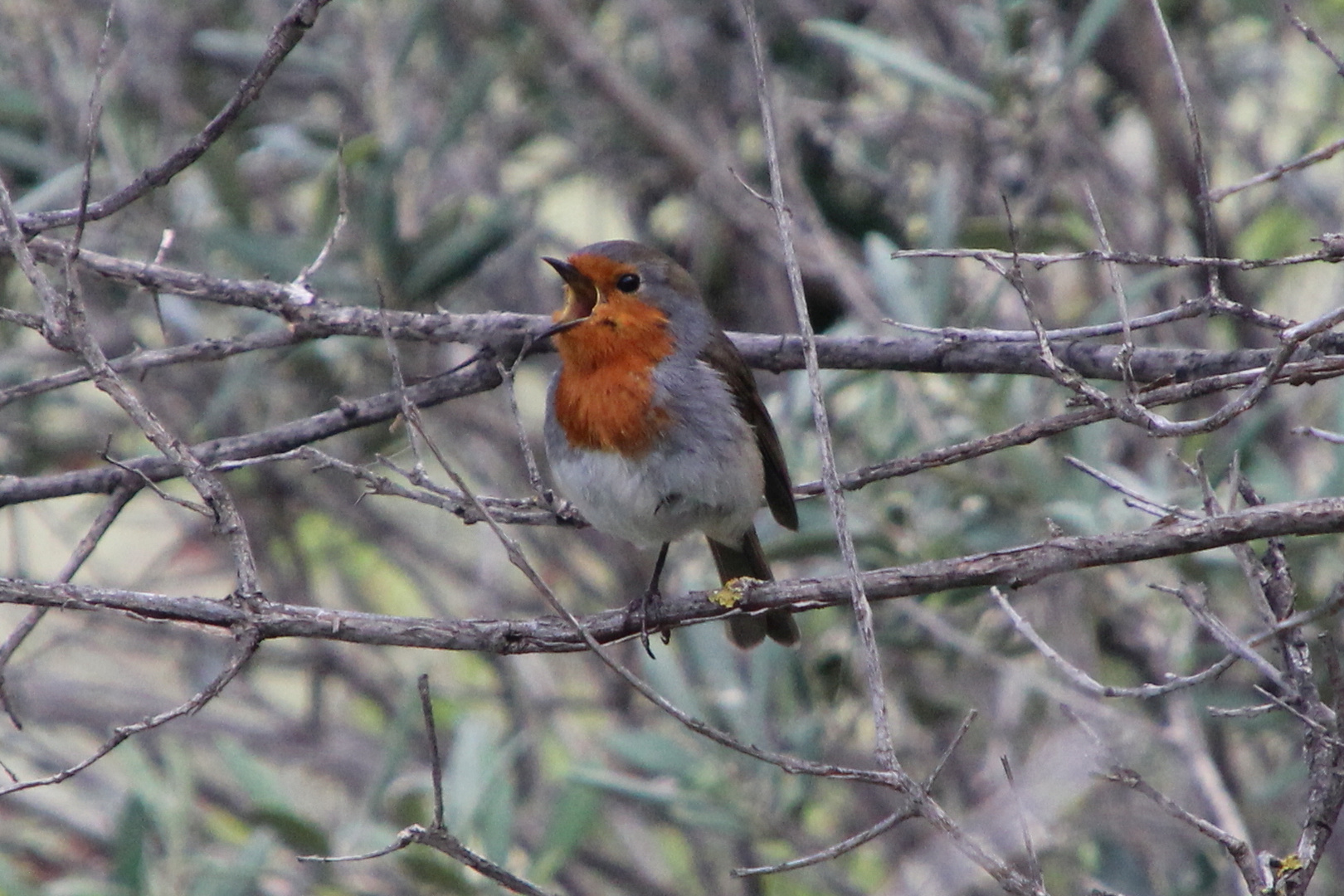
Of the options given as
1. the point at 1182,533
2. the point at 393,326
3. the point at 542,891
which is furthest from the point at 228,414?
the point at 1182,533

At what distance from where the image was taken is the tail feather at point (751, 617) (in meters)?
4.11

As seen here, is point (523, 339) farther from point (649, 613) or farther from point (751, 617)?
point (751, 617)

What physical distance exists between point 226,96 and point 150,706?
7.85ft

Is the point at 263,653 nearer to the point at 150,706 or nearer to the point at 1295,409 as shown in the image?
the point at 150,706

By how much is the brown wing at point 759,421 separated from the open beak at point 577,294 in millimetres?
313

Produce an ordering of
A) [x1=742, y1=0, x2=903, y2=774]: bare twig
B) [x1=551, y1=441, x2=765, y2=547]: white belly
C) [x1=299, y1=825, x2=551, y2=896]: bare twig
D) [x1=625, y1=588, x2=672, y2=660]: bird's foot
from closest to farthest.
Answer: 1. [x1=742, y1=0, x2=903, y2=774]: bare twig
2. [x1=299, y1=825, x2=551, y2=896]: bare twig
3. [x1=625, y1=588, x2=672, y2=660]: bird's foot
4. [x1=551, y1=441, x2=765, y2=547]: white belly

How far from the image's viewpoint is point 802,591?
268 cm

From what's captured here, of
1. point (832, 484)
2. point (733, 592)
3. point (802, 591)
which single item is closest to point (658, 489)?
point (733, 592)

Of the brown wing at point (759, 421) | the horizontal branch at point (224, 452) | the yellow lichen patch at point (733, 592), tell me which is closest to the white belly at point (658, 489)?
Answer: the brown wing at point (759, 421)

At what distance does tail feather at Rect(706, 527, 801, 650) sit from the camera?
4109 mm

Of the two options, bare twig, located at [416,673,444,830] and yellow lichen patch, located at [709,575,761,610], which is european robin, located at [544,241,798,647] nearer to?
yellow lichen patch, located at [709,575,761,610]

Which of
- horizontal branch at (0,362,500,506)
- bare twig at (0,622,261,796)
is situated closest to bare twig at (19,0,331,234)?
horizontal branch at (0,362,500,506)

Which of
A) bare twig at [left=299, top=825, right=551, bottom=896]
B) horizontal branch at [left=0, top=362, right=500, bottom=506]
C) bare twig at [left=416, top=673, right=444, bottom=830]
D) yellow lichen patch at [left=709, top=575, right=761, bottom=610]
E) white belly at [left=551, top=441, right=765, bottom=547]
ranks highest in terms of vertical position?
white belly at [left=551, top=441, right=765, bottom=547]

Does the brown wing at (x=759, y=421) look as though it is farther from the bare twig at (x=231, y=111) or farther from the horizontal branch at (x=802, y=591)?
the bare twig at (x=231, y=111)
